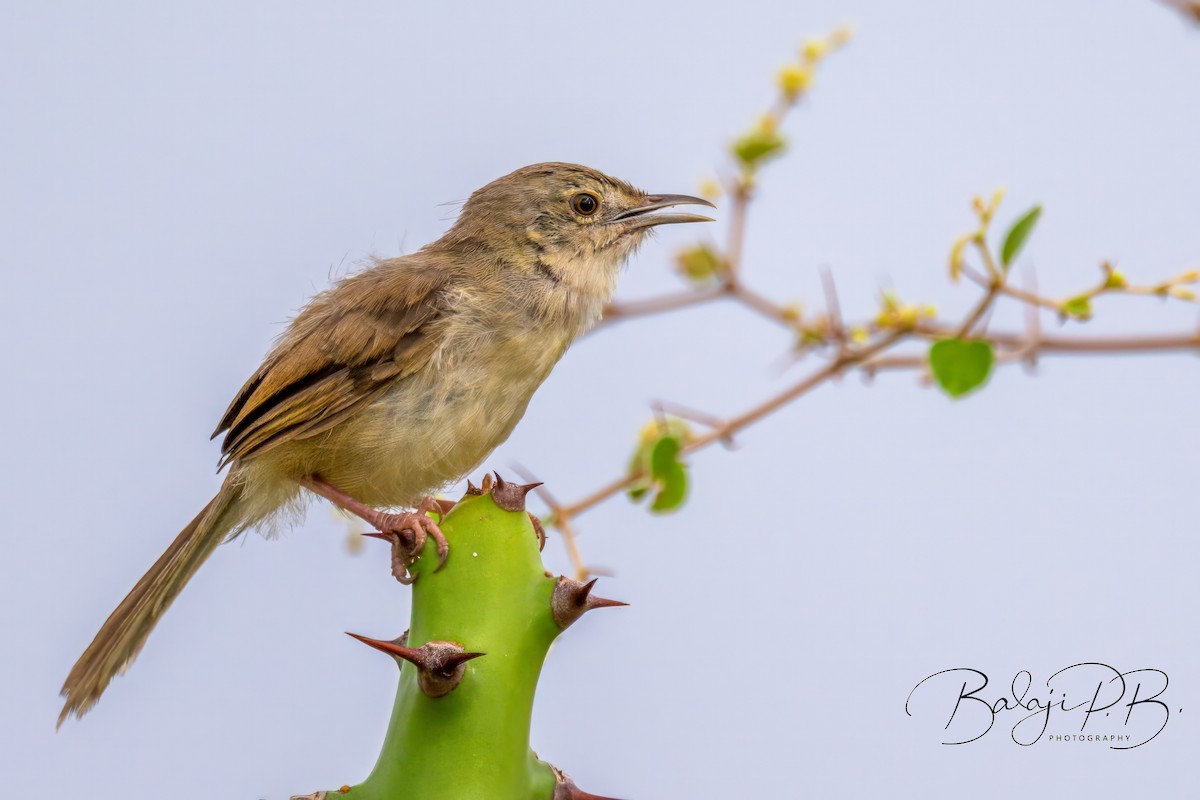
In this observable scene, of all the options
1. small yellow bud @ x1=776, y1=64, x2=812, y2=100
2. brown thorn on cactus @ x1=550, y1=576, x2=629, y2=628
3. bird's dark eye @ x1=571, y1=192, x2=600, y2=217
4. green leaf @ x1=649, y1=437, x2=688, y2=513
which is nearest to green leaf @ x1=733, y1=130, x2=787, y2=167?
small yellow bud @ x1=776, y1=64, x2=812, y2=100

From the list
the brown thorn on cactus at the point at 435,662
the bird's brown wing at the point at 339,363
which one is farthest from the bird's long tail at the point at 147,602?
the brown thorn on cactus at the point at 435,662

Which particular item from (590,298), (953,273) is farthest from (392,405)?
(953,273)

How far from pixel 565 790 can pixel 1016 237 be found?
4.59 ft

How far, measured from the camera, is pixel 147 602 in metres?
3.72

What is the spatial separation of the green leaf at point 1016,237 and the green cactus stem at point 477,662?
3.63 ft

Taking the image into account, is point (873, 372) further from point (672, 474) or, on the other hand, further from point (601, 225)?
point (601, 225)

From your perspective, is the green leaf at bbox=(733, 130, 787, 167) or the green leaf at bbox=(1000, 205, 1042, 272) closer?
the green leaf at bbox=(1000, 205, 1042, 272)

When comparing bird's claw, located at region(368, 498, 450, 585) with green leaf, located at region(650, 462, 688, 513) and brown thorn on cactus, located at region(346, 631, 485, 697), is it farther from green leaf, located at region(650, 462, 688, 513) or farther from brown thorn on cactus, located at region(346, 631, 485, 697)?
green leaf, located at region(650, 462, 688, 513)

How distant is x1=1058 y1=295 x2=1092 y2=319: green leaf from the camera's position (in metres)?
2.72

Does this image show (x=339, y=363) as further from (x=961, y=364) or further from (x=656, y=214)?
(x=961, y=364)

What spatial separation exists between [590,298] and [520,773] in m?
2.26

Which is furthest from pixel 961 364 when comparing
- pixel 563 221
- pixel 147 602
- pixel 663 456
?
pixel 147 602

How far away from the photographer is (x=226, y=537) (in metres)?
4.06

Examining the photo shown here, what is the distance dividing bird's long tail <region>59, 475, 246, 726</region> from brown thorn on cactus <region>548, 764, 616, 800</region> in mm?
1812
